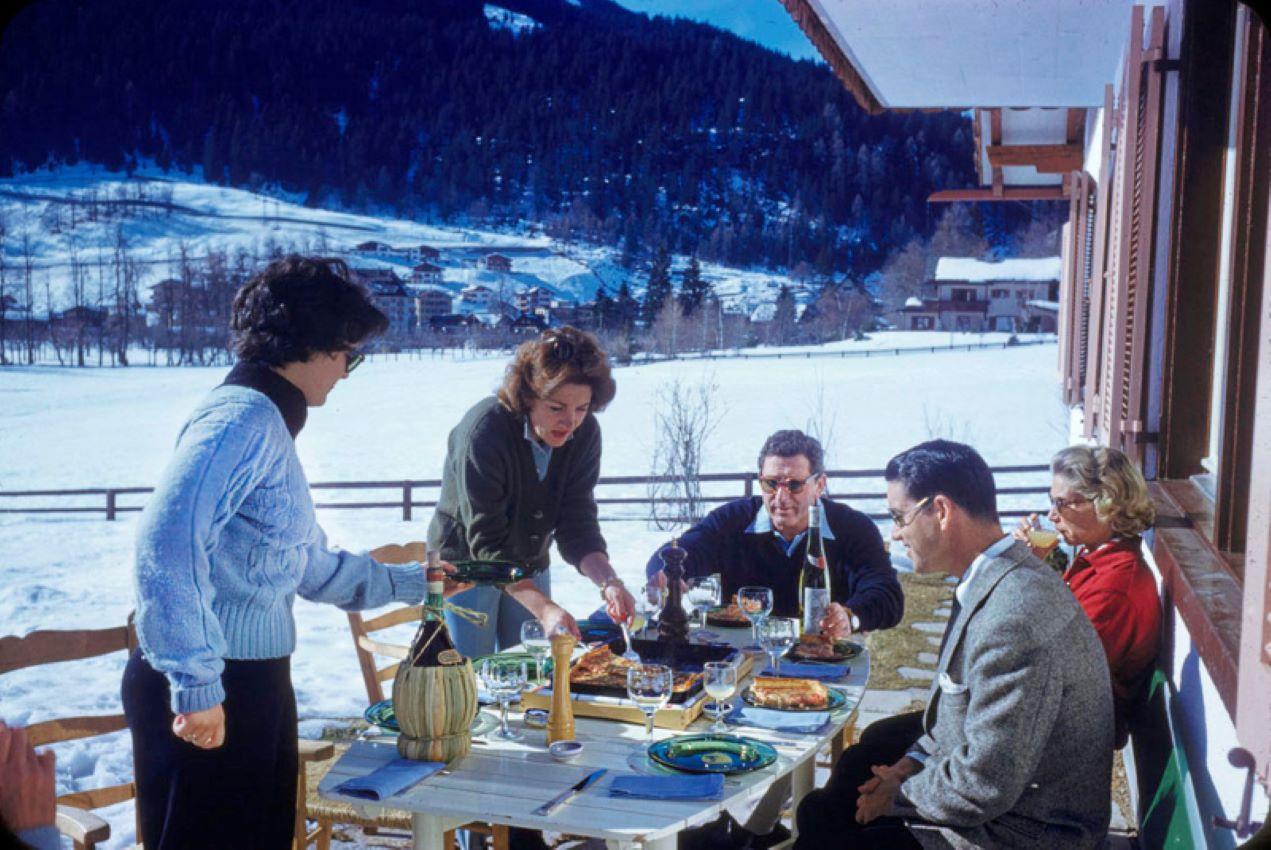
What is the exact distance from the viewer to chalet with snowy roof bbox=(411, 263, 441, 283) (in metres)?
64.5

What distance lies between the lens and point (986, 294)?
63406 mm

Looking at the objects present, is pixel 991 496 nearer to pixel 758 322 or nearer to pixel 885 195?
pixel 758 322

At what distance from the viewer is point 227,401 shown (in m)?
1.92

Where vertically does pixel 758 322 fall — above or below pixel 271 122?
below

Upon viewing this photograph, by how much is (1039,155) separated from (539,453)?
6614 millimetres

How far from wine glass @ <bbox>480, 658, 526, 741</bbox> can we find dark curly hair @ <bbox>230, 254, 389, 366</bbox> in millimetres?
694

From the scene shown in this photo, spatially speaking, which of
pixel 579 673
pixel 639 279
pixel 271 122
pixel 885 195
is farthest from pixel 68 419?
pixel 885 195

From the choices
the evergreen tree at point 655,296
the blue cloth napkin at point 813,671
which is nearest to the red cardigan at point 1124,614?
the blue cloth napkin at point 813,671

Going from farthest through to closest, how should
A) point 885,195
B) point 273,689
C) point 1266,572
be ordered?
1. point 885,195
2. point 273,689
3. point 1266,572

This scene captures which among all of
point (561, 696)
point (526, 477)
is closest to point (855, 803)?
point (561, 696)

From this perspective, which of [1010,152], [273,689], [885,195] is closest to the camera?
[273,689]

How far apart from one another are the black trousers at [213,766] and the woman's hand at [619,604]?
841 mm

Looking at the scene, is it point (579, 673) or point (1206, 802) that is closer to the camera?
point (1206, 802)

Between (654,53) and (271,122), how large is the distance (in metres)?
37.6
